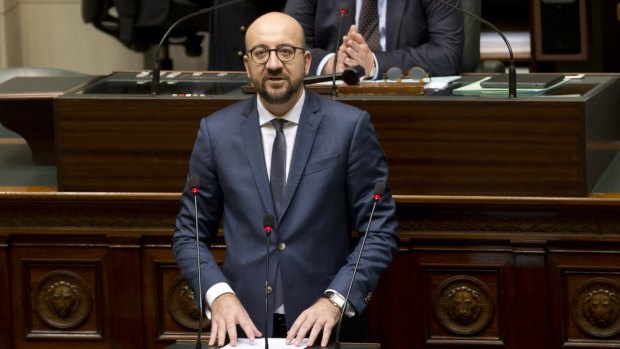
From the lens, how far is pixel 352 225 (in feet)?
12.4

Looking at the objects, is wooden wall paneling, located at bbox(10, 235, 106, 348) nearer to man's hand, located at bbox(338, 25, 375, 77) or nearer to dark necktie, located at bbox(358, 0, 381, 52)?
man's hand, located at bbox(338, 25, 375, 77)

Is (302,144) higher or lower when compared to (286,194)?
higher

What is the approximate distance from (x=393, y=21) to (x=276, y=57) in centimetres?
174

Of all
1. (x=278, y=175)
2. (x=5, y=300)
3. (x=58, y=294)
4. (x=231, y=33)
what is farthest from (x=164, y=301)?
(x=231, y=33)

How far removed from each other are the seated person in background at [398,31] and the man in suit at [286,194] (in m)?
1.40

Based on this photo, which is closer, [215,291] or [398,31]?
[215,291]

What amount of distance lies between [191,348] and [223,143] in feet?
2.02

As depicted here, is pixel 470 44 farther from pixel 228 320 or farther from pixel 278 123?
pixel 228 320

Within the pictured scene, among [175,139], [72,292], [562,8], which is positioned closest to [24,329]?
[72,292]

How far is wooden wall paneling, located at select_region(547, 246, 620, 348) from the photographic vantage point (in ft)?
14.2

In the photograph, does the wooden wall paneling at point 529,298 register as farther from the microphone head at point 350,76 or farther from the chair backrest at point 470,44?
the chair backrest at point 470,44

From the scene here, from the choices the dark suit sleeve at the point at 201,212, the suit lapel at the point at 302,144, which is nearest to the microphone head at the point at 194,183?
the dark suit sleeve at the point at 201,212

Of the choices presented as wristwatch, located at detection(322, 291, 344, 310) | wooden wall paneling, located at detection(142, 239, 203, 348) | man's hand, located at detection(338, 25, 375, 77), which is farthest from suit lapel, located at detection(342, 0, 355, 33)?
wristwatch, located at detection(322, 291, 344, 310)

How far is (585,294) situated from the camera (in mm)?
4348
